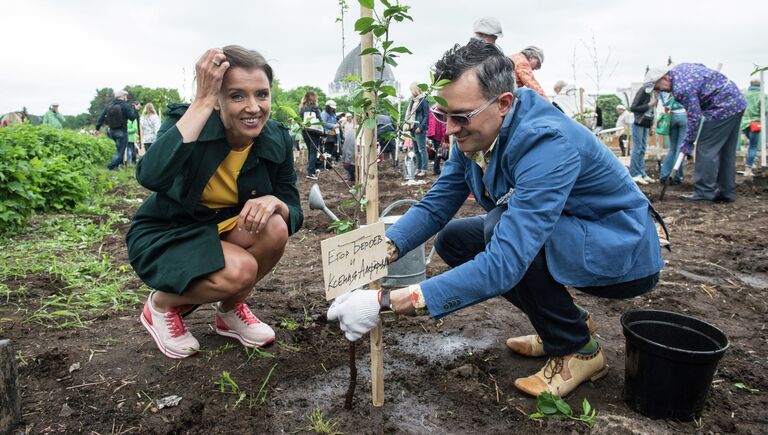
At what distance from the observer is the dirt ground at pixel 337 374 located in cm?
186

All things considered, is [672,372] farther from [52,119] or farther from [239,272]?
[52,119]

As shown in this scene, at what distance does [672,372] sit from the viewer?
1.78m

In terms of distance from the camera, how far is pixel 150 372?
7.16ft

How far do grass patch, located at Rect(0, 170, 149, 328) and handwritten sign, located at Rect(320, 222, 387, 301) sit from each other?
1.82 m

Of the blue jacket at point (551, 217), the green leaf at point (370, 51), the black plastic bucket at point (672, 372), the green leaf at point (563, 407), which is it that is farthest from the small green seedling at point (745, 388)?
the green leaf at point (370, 51)

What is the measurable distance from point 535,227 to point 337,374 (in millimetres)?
1122

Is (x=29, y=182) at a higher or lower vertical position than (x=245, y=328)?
higher

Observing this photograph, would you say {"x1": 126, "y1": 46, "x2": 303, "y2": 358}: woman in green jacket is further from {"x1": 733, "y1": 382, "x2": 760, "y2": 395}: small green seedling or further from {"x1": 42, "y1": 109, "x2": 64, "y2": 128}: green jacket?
{"x1": 42, "y1": 109, "x2": 64, "y2": 128}: green jacket

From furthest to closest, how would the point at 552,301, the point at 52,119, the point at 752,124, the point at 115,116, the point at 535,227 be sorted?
the point at 52,119 < the point at 115,116 < the point at 752,124 < the point at 552,301 < the point at 535,227

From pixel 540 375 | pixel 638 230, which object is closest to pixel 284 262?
pixel 540 375

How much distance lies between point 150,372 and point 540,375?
1.67 meters

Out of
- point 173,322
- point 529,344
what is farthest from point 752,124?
point 173,322

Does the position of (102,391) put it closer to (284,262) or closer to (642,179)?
(284,262)

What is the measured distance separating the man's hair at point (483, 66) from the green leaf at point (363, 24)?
14.5 inches
